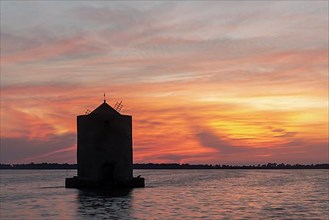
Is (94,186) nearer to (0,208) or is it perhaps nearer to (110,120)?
(110,120)

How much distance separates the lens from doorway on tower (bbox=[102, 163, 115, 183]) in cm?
5681

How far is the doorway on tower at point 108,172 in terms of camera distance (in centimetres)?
5681

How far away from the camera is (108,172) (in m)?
57.1

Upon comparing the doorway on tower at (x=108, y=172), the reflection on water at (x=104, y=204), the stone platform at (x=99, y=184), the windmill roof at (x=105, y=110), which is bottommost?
the reflection on water at (x=104, y=204)

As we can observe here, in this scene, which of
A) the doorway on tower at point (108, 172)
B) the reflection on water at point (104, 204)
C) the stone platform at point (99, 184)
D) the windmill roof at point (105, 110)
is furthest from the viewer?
the windmill roof at point (105, 110)

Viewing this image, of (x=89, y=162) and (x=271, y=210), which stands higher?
(x=89, y=162)

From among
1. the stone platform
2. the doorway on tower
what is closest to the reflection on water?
the stone platform

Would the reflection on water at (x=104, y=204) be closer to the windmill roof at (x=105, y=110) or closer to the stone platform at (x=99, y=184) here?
the stone platform at (x=99, y=184)

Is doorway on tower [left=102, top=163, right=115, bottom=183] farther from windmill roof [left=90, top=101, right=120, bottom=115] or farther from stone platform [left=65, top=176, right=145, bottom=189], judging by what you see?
windmill roof [left=90, top=101, right=120, bottom=115]

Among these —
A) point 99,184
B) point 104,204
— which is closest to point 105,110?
point 99,184

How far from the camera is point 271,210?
42.6 meters

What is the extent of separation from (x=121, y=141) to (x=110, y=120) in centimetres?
225

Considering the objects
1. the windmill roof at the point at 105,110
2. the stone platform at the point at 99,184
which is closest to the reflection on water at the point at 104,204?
the stone platform at the point at 99,184

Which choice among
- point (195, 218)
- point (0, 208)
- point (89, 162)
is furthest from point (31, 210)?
point (89, 162)
